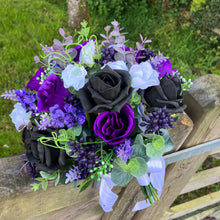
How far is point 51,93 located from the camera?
61 centimetres

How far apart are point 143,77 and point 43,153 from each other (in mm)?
352

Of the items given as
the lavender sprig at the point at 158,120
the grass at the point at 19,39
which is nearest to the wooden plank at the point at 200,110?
the lavender sprig at the point at 158,120

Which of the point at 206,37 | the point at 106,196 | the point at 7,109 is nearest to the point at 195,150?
the point at 106,196

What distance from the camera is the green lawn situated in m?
2.55

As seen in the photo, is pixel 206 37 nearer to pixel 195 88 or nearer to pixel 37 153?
pixel 195 88

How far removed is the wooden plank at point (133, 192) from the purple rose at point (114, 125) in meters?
0.37

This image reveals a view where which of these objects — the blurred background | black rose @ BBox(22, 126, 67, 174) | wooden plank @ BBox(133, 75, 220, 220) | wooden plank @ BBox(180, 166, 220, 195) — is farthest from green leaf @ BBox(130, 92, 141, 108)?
the blurred background

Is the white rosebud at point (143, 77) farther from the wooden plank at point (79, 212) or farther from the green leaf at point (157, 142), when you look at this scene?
the wooden plank at point (79, 212)

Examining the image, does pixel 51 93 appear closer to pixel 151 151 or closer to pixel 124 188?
pixel 151 151

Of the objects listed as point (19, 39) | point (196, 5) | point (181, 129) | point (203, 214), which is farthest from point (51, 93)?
point (196, 5)

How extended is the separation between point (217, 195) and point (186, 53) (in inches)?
73.9

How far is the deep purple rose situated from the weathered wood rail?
0.31 meters

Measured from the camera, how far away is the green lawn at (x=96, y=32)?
255 cm

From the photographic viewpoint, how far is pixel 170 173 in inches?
46.6
